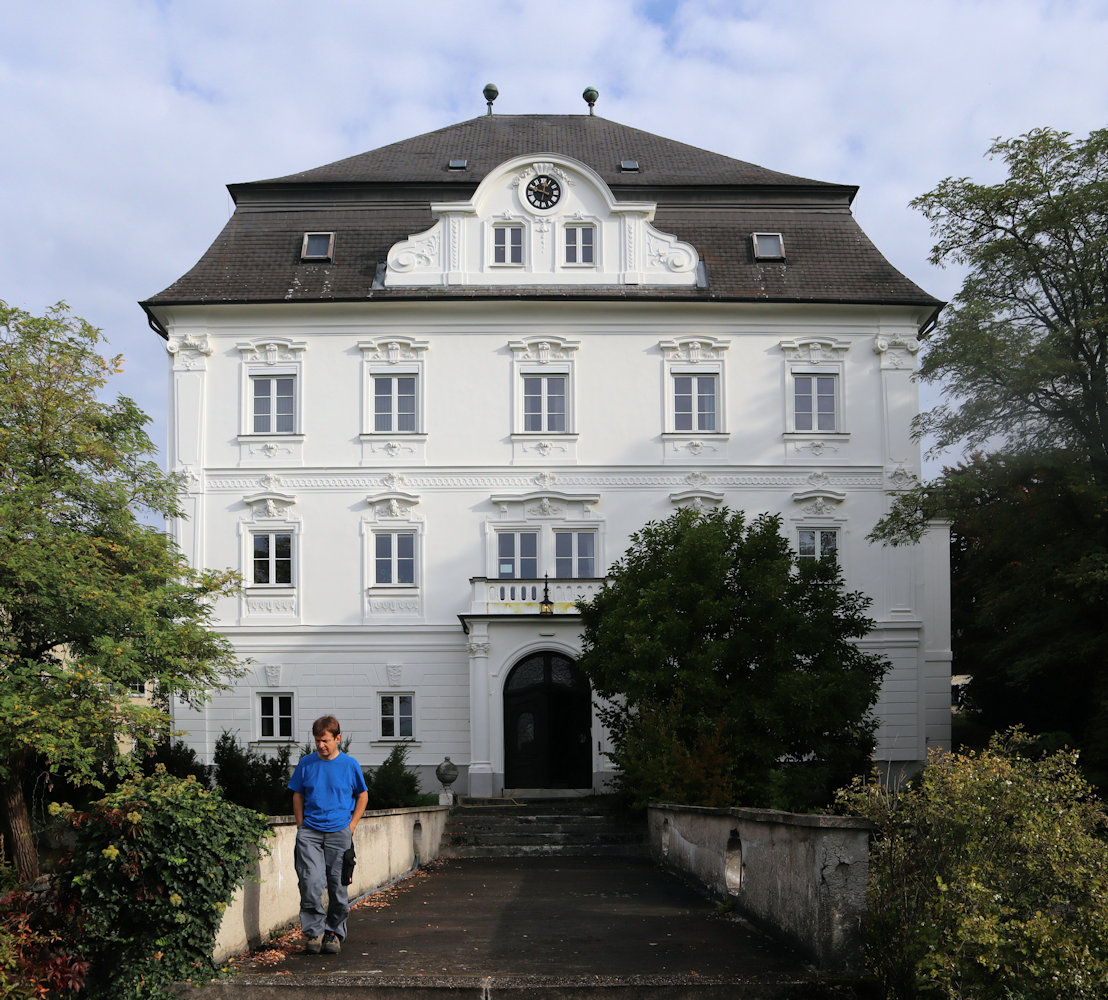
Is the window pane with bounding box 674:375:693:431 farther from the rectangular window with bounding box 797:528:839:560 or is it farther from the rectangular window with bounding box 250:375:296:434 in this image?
the rectangular window with bounding box 250:375:296:434

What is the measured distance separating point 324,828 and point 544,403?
22381 mm

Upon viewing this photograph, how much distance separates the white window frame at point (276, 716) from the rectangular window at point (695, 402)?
1130 centimetres

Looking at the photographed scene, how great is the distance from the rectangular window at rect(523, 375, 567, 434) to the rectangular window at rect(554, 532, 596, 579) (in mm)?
2647

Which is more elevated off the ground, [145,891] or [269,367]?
[269,367]

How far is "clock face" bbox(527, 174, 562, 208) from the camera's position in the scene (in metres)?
31.6

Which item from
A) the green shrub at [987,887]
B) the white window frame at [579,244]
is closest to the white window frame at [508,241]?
the white window frame at [579,244]

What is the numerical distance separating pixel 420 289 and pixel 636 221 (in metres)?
5.54

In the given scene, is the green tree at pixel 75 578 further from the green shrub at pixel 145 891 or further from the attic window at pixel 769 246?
the attic window at pixel 769 246

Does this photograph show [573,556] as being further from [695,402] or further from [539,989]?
[539,989]

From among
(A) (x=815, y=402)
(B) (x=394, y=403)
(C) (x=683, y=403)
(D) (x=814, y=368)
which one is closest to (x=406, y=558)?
(B) (x=394, y=403)

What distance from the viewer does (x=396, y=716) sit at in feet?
99.5

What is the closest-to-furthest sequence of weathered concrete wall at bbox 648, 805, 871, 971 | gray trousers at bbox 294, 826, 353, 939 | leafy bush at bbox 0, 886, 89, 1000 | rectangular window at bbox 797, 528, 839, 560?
1. leafy bush at bbox 0, 886, 89, 1000
2. weathered concrete wall at bbox 648, 805, 871, 971
3. gray trousers at bbox 294, 826, 353, 939
4. rectangular window at bbox 797, 528, 839, 560

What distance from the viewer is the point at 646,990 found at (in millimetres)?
8055

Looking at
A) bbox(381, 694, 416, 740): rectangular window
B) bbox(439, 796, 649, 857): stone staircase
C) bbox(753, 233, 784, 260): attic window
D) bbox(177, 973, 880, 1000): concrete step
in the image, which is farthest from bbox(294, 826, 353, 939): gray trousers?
bbox(753, 233, 784, 260): attic window
